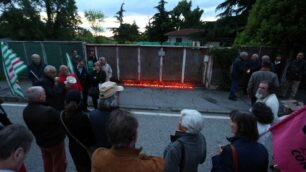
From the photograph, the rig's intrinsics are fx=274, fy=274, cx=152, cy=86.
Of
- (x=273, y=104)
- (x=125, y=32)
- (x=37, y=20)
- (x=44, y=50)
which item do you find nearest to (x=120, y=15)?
(x=125, y=32)

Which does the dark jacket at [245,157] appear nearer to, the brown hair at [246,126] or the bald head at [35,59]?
the brown hair at [246,126]

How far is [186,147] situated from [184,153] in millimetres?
65

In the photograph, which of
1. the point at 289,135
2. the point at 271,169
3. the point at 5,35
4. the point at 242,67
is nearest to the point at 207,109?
the point at 242,67

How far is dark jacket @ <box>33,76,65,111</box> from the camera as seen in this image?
590 cm

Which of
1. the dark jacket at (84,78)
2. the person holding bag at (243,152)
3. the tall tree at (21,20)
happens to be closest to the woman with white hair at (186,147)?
the person holding bag at (243,152)

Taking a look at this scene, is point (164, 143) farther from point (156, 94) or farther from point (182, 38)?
point (182, 38)

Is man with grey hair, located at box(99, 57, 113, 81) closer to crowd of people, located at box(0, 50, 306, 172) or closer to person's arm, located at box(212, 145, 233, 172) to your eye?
crowd of people, located at box(0, 50, 306, 172)

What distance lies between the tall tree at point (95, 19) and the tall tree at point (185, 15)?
17135 mm

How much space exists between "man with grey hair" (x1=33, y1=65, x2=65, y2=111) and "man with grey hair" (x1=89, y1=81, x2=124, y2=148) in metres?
3.00

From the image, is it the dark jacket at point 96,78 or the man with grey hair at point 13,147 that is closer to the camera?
the man with grey hair at point 13,147

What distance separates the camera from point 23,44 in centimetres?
1264

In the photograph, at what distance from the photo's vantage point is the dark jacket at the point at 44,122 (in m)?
3.66

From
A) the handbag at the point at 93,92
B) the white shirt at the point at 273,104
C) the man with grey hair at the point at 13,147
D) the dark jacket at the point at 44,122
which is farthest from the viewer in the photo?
the handbag at the point at 93,92

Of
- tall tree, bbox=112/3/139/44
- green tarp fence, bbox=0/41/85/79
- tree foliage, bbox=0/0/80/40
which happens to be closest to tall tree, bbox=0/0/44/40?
tree foliage, bbox=0/0/80/40
